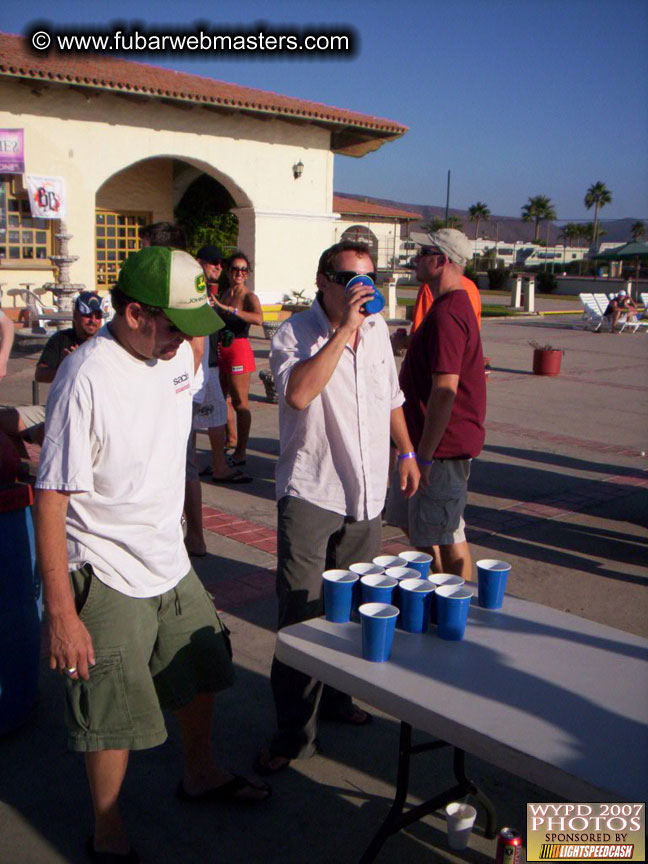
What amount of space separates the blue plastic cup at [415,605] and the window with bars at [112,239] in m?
19.4

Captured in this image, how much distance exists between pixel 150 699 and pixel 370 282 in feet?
5.12

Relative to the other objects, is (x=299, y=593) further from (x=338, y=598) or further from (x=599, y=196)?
(x=599, y=196)

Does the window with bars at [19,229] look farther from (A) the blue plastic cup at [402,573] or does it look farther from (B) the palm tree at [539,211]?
(B) the palm tree at [539,211]

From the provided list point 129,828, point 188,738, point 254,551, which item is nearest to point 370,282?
point 188,738

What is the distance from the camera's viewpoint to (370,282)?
2.92 m

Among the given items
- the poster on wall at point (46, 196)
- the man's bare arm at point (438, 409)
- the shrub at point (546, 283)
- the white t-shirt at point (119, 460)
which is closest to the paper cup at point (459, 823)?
the white t-shirt at point (119, 460)

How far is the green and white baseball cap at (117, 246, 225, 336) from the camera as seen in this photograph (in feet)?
7.63

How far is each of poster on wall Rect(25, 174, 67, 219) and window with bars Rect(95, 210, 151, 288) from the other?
3588 millimetres

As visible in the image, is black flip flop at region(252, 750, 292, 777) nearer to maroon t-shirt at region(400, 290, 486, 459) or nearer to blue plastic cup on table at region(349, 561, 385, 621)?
blue plastic cup on table at region(349, 561, 385, 621)

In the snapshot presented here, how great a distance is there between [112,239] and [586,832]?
69.1 feet

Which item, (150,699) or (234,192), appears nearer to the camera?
(150,699)

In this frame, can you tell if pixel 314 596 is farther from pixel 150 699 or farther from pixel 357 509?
pixel 150 699

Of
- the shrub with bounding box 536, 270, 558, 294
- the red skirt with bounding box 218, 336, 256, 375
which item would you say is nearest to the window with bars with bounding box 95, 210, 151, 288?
the red skirt with bounding box 218, 336, 256, 375

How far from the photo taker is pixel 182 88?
1819 cm
